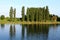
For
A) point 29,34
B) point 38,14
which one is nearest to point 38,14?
point 38,14

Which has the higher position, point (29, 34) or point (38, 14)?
point (38, 14)

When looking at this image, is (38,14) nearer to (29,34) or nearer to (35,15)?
Answer: (35,15)

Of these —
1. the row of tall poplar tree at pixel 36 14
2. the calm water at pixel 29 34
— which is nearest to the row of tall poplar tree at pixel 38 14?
the row of tall poplar tree at pixel 36 14

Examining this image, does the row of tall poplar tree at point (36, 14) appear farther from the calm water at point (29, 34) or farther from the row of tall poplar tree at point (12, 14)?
the calm water at point (29, 34)

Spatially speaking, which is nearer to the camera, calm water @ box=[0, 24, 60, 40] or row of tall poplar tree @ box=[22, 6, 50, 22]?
calm water @ box=[0, 24, 60, 40]

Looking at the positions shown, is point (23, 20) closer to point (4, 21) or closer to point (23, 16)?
point (23, 16)

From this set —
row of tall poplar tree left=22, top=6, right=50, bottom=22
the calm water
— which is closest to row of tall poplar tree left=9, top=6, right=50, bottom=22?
row of tall poplar tree left=22, top=6, right=50, bottom=22

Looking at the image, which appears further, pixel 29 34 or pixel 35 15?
pixel 35 15

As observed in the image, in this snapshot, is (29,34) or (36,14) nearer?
(29,34)

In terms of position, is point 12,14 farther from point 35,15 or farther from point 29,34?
point 29,34

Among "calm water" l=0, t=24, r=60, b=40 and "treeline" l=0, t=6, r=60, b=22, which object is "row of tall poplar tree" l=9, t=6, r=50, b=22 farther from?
"calm water" l=0, t=24, r=60, b=40

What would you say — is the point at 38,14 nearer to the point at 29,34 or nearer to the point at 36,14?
the point at 36,14

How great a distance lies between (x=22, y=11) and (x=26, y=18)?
12.0 feet

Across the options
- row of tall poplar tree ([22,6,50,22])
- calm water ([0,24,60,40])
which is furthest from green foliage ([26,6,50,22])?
calm water ([0,24,60,40])
